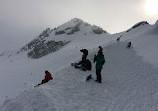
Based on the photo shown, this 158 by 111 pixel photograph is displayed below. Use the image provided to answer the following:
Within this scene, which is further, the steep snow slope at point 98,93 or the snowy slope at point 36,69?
the snowy slope at point 36,69

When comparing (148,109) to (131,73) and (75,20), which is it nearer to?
(131,73)

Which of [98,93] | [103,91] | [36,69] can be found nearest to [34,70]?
[36,69]

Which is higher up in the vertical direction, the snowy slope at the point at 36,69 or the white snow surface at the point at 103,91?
the snowy slope at the point at 36,69

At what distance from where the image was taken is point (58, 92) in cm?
→ 1057

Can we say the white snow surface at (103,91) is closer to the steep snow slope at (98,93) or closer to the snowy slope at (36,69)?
the steep snow slope at (98,93)

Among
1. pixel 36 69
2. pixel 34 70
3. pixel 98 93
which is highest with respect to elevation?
pixel 36 69

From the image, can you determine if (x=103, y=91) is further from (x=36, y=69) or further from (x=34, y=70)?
(x=36, y=69)

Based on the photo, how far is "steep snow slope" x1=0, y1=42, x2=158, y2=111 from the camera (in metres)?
8.95

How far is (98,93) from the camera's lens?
37.4 feet

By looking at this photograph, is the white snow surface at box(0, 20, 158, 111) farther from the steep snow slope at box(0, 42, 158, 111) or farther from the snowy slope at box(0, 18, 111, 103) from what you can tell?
the snowy slope at box(0, 18, 111, 103)

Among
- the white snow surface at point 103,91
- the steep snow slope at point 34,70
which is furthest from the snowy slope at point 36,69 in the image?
the white snow surface at point 103,91

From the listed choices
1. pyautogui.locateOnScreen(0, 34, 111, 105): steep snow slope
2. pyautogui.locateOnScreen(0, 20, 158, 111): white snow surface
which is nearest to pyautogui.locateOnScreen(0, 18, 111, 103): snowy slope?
pyautogui.locateOnScreen(0, 34, 111, 105): steep snow slope

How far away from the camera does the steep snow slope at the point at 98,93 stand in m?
8.95

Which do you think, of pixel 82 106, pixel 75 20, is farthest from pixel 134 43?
pixel 75 20
